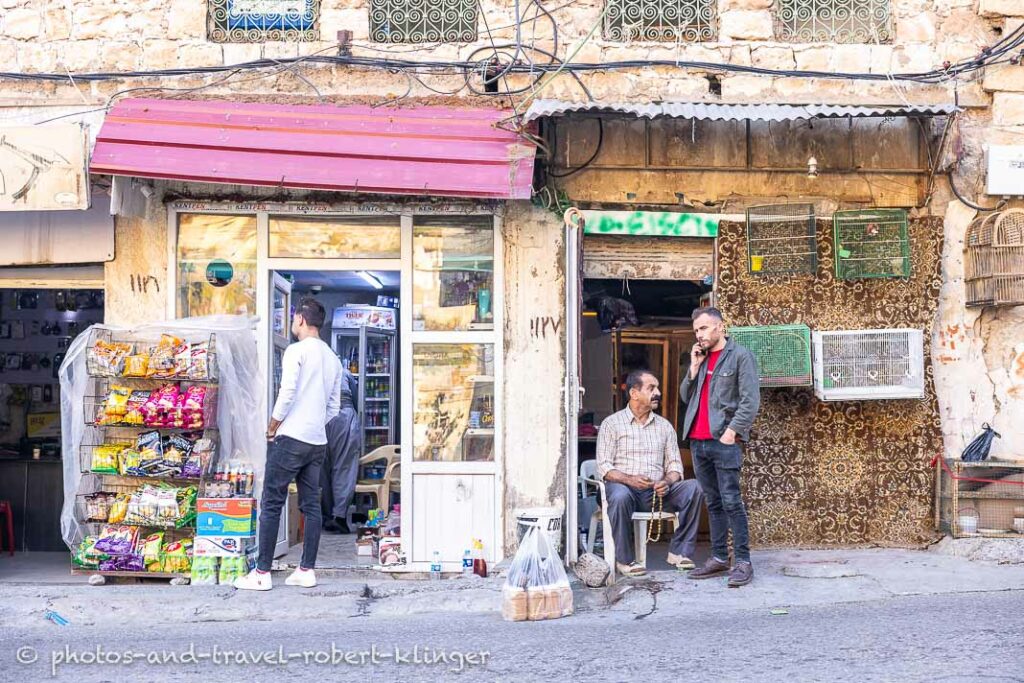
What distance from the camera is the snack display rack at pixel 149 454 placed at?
8.17 metres

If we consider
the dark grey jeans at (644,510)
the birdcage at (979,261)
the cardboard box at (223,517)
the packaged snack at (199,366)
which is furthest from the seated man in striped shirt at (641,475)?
the packaged snack at (199,366)

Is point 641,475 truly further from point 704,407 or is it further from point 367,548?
point 367,548

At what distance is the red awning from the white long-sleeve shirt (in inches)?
48.9

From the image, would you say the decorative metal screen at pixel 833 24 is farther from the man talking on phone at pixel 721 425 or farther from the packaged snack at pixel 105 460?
the packaged snack at pixel 105 460

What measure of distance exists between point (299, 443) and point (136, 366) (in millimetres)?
1451

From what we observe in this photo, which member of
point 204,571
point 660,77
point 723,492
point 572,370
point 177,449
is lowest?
point 204,571

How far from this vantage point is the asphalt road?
18.4 ft

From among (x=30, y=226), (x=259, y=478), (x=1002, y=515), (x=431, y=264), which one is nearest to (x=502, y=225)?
(x=431, y=264)

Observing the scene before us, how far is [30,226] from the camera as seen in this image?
355 inches

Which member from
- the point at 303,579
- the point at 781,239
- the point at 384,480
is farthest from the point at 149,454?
the point at 781,239

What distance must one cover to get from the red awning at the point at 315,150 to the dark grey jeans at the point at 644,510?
2.29 meters

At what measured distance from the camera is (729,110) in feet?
27.3

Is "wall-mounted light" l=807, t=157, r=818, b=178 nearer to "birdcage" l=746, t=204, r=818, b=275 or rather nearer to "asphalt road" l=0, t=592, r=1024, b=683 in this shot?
"birdcage" l=746, t=204, r=818, b=275

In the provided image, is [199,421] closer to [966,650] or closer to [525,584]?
[525,584]
